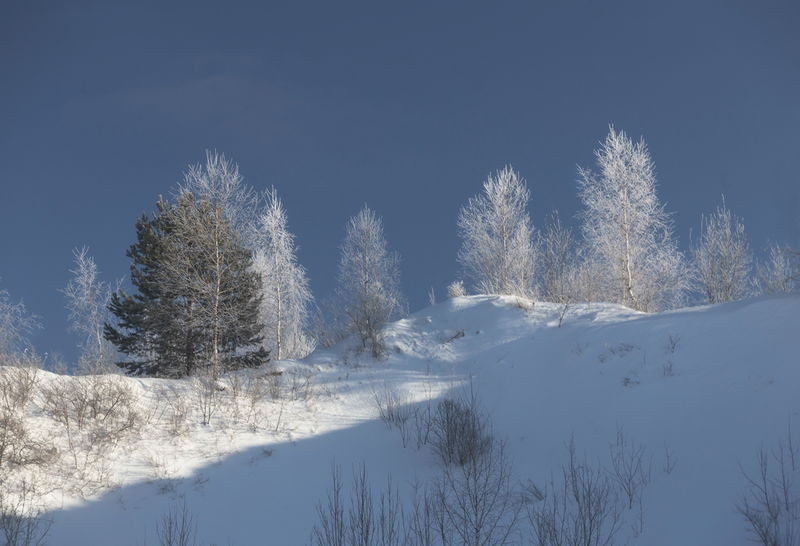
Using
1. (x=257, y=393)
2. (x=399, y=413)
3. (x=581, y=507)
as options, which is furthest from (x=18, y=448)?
(x=581, y=507)

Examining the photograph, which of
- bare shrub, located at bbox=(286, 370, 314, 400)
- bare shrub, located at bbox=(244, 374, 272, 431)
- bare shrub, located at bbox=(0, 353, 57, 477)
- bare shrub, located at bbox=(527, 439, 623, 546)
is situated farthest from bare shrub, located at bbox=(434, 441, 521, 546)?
bare shrub, located at bbox=(0, 353, 57, 477)

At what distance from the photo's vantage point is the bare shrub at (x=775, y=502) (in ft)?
14.5

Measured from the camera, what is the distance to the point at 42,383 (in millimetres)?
10766

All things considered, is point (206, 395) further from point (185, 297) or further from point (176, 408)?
point (185, 297)

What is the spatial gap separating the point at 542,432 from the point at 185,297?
1141 centimetres

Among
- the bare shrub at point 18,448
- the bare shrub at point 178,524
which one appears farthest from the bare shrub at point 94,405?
the bare shrub at point 178,524

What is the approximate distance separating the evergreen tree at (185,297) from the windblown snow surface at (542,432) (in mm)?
2854

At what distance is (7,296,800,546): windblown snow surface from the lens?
633 cm

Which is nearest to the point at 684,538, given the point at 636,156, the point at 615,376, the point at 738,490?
the point at 738,490

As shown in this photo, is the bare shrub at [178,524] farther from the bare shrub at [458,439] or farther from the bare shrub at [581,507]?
the bare shrub at [581,507]

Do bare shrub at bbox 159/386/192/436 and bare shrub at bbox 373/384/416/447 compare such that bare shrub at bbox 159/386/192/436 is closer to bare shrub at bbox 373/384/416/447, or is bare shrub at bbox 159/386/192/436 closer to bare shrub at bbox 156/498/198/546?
bare shrub at bbox 156/498/198/546

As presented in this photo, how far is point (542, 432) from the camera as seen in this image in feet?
29.8

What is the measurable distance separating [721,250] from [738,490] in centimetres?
2212

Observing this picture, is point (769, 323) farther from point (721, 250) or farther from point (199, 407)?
point (721, 250)
